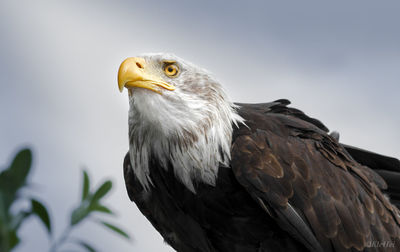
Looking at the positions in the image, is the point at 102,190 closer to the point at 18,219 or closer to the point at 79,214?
the point at 79,214

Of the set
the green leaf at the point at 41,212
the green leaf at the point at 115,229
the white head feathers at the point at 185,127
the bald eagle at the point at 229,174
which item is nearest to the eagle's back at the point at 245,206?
the bald eagle at the point at 229,174

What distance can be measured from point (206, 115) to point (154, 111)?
22.7 inches

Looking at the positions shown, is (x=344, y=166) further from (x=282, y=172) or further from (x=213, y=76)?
(x=213, y=76)

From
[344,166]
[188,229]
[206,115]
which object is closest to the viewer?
[206,115]

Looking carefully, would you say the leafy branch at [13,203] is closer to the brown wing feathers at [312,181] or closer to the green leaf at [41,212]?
the green leaf at [41,212]

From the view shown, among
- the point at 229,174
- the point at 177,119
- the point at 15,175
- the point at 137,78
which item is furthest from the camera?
the point at 229,174

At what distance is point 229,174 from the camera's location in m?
5.35

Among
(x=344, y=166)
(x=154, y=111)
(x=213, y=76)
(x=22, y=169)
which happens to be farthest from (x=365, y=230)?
(x=22, y=169)

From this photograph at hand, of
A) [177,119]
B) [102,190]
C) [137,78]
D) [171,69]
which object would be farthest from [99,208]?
[171,69]

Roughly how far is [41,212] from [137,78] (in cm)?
390

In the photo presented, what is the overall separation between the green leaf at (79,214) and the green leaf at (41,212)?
5cm

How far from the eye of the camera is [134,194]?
19.7 ft

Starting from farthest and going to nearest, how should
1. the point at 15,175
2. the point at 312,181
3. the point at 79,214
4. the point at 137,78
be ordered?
the point at 312,181 → the point at 137,78 → the point at 79,214 → the point at 15,175

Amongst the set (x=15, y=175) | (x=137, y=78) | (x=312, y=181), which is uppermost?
(x=15, y=175)
